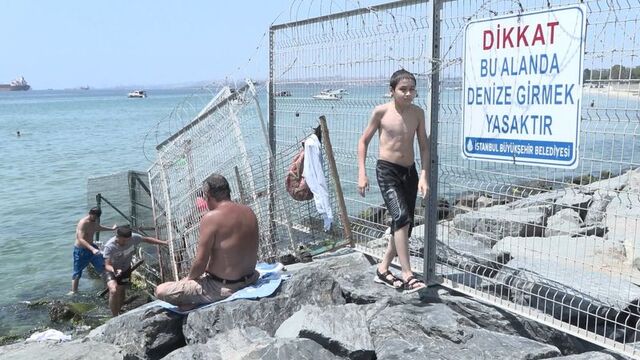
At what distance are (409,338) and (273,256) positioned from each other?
3037mm

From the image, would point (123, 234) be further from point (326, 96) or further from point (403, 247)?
point (403, 247)

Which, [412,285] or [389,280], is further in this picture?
[389,280]

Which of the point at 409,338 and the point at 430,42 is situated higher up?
the point at 430,42

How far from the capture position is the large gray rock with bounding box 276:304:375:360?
14.8ft

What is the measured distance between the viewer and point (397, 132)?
5223mm

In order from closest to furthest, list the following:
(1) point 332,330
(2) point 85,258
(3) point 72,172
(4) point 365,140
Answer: (1) point 332,330 → (4) point 365,140 → (2) point 85,258 → (3) point 72,172

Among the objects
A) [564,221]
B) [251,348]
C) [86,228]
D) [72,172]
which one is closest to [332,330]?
[251,348]

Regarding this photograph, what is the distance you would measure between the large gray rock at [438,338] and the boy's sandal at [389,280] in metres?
0.40

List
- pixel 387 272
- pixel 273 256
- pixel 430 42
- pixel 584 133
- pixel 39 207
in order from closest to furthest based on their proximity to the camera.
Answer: pixel 584 133 < pixel 430 42 < pixel 387 272 < pixel 273 256 < pixel 39 207

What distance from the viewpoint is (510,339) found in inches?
174

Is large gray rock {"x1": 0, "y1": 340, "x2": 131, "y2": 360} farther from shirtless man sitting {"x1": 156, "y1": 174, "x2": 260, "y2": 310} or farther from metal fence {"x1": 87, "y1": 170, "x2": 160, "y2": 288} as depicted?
metal fence {"x1": 87, "y1": 170, "x2": 160, "y2": 288}

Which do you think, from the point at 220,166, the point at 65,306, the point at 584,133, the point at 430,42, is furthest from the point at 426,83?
the point at 65,306

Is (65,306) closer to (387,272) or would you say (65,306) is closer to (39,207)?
(387,272)

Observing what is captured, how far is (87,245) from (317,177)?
5.49m
